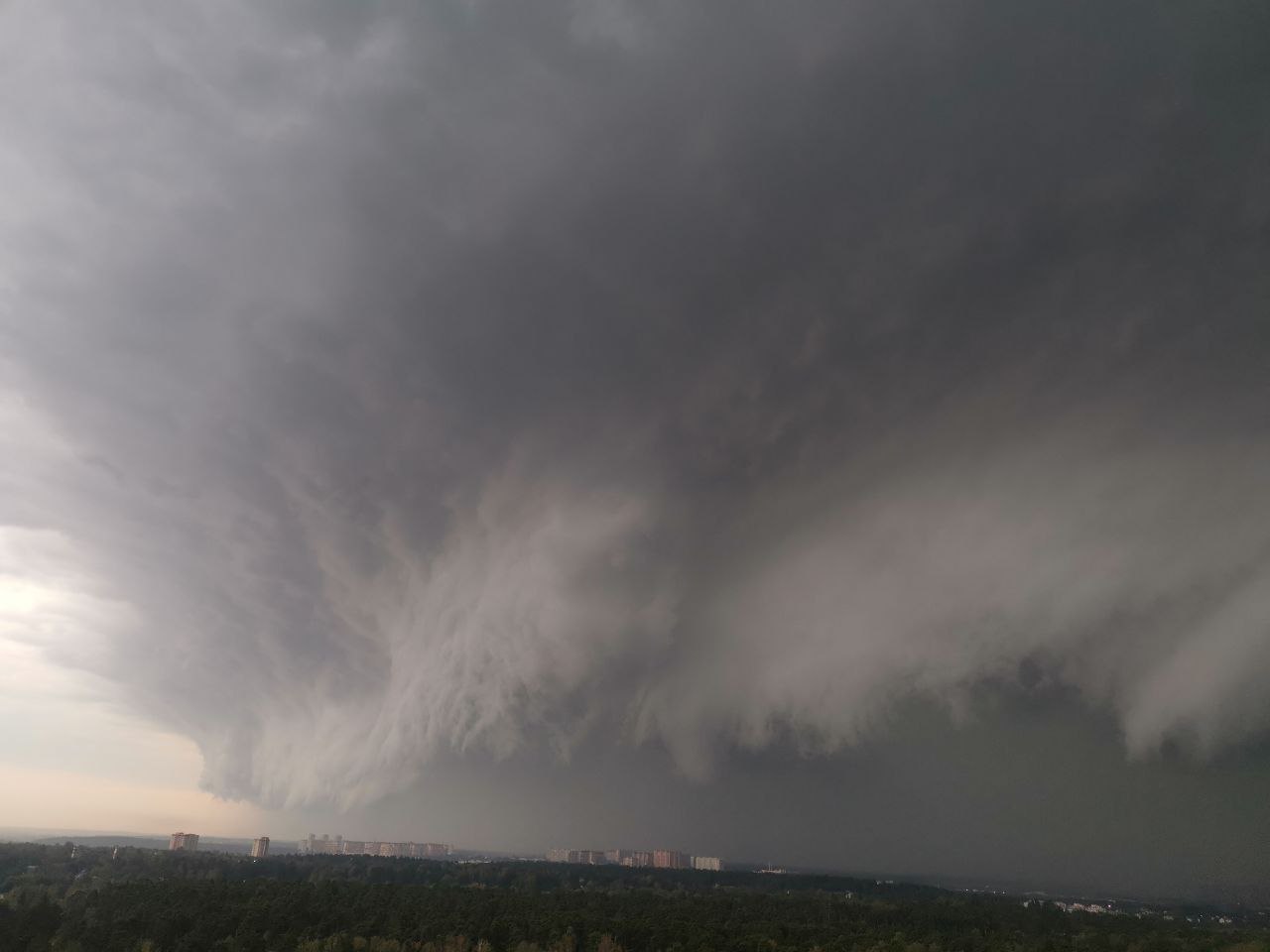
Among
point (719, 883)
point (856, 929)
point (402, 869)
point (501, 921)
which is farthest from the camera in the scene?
point (719, 883)

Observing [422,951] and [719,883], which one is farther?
[719,883]

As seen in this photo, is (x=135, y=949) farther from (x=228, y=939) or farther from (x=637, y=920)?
(x=637, y=920)

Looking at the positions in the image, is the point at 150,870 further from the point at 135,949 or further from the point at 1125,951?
the point at 1125,951

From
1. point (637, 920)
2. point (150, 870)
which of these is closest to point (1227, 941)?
point (637, 920)

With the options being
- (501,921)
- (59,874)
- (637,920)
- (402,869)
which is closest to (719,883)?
(402,869)

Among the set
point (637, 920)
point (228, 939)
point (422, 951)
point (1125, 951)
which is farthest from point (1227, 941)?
point (228, 939)

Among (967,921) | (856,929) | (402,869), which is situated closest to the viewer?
(856,929)

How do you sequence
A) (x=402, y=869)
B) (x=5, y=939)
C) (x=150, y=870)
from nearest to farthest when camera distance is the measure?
(x=5, y=939) < (x=150, y=870) < (x=402, y=869)

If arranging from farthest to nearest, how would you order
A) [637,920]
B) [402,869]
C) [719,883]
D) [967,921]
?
[719,883] → [402,869] → [967,921] → [637,920]

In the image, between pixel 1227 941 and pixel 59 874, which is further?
pixel 59 874
